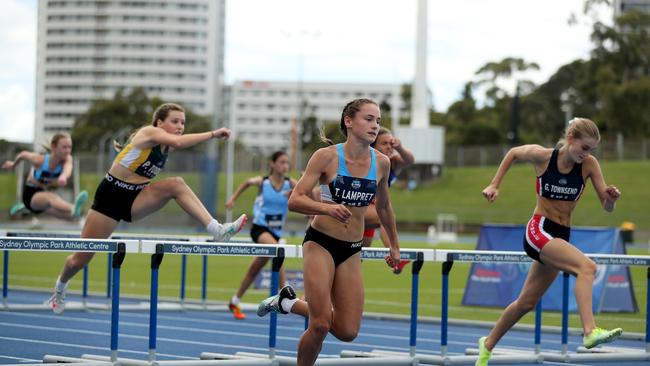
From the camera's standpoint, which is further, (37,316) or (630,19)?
(630,19)

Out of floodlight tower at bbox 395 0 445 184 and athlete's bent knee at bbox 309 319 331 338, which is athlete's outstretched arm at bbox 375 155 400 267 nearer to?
athlete's bent knee at bbox 309 319 331 338

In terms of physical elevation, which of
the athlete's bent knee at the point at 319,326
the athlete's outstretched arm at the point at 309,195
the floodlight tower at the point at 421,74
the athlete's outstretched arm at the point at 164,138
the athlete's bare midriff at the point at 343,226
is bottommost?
the athlete's bent knee at the point at 319,326

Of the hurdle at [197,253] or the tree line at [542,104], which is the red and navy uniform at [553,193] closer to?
the hurdle at [197,253]

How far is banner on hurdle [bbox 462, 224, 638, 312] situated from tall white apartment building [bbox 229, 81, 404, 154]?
16464 cm

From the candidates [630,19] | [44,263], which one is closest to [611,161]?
[630,19]

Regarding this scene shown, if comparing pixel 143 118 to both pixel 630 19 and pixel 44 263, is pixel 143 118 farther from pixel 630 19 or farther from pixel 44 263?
pixel 44 263

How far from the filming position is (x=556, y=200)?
8.83m

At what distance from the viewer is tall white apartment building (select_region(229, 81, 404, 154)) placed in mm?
181875

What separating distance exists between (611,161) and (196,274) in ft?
161

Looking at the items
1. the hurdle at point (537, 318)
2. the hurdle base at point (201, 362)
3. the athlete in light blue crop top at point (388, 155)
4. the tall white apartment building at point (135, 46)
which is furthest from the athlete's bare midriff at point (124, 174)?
the tall white apartment building at point (135, 46)

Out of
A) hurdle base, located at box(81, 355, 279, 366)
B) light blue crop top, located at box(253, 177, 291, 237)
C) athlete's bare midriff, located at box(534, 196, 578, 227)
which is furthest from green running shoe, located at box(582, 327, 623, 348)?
light blue crop top, located at box(253, 177, 291, 237)

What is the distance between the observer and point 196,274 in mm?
24047

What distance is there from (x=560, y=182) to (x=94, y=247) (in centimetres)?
387

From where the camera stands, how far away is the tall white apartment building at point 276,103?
182 metres
